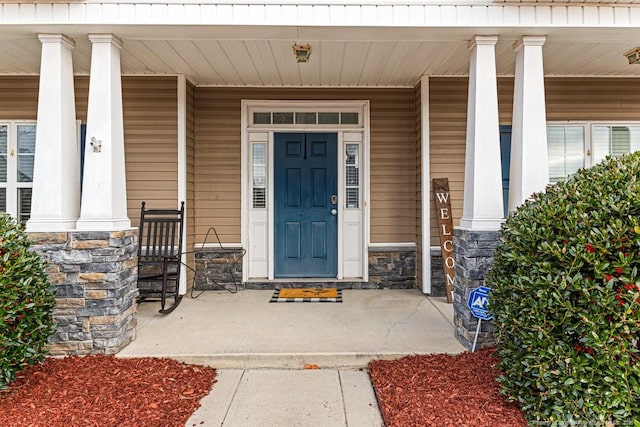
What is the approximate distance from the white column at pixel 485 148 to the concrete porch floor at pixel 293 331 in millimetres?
1071

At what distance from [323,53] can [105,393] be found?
3.35 meters

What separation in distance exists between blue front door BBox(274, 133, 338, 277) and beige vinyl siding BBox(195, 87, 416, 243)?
494 mm

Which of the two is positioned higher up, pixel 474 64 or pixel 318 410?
pixel 474 64

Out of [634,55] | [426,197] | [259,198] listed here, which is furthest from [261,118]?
[634,55]

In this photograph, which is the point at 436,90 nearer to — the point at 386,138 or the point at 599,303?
the point at 386,138

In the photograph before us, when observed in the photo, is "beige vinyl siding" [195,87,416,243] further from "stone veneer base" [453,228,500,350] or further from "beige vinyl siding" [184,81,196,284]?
"stone veneer base" [453,228,500,350]

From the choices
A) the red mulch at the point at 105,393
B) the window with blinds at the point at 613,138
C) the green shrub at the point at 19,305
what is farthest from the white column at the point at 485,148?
the green shrub at the point at 19,305

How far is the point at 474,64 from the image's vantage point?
131 inches

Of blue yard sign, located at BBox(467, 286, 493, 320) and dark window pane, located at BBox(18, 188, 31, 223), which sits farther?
dark window pane, located at BBox(18, 188, 31, 223)

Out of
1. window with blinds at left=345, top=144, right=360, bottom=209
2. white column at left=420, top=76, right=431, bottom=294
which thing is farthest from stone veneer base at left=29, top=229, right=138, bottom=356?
white column at left=420, top=76, right=431, bottom=294

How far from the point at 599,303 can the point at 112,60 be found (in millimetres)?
3669

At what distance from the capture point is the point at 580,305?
1951 millimetres

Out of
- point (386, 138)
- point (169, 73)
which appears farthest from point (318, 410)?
point (169, 73)

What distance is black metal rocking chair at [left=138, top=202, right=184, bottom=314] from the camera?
4.44m
